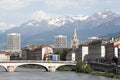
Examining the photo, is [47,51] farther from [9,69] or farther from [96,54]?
[9,69]

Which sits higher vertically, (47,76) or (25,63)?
(25,63)

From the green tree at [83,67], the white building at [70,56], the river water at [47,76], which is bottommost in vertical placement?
the river water at [47,76]

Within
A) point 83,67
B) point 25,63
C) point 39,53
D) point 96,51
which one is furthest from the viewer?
point 39,53

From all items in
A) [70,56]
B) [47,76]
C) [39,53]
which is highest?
[39,53]

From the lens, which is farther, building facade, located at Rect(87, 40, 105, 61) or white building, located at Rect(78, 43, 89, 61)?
white building, located at Rect(78, 43, 89, 61)

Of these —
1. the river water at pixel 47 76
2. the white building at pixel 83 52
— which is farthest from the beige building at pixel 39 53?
the river water at pixel 47 76

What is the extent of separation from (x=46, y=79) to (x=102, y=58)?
3680cm

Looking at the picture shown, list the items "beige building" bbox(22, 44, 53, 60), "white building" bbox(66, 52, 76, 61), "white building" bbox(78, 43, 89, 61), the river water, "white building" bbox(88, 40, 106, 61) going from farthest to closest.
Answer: "beige building" bbox(22, 44, 53, 60) < "white building" bbox(66, 52, 76, 61) < "white building" bbox(78, 43, 89, 61) < "white building" bbox(88, 40, 106, 61) < the river water

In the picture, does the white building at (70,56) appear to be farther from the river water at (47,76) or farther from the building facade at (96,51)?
the river water at (47,76)

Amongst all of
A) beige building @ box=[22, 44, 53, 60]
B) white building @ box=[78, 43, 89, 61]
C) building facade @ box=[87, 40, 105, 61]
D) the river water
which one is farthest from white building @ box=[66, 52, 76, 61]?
the river water

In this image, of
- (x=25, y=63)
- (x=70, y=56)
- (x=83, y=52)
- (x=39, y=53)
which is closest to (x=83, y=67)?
(x=25, y=63)

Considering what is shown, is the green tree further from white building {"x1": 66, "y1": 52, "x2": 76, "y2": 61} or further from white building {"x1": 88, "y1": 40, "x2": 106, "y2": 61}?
white building {"x1": 66, "y1": 52, "x2": 76, "y2": 61}

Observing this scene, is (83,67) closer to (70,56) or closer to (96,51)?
(96,51)

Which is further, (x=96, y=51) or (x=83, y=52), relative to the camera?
(x=83, y=52)
